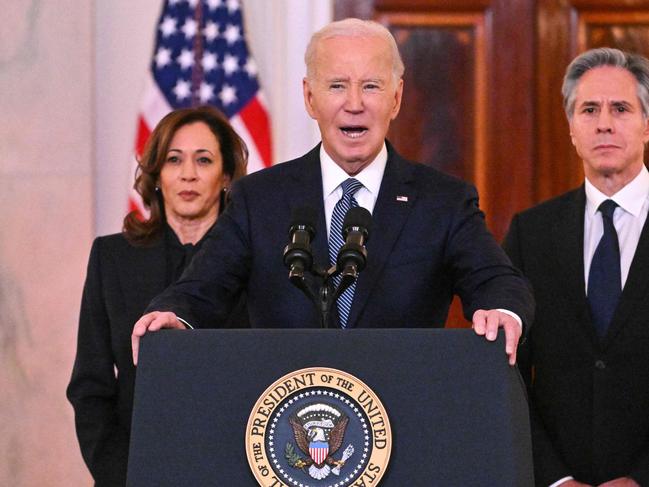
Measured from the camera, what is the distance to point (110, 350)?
376cm

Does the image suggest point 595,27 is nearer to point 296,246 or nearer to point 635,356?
point 635,356

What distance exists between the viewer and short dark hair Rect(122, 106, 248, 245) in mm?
3938

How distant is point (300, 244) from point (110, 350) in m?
1.55

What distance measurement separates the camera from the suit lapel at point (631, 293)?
11.1 feet

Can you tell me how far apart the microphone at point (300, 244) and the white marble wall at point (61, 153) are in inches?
109

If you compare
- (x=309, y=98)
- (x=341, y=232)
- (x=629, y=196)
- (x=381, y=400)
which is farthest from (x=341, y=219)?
(x=629, y=196)

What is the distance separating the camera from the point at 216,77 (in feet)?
18.1

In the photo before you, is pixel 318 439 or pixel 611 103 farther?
pixel 611 103

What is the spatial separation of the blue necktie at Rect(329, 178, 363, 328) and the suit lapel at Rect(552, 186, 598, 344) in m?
0.83

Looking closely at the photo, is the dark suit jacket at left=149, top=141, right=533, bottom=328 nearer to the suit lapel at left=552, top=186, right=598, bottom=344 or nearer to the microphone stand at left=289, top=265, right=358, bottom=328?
the microphone stand at left=289, top=265, right=358, bottom=328

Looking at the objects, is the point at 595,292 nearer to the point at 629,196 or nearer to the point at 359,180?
the point at 629,196

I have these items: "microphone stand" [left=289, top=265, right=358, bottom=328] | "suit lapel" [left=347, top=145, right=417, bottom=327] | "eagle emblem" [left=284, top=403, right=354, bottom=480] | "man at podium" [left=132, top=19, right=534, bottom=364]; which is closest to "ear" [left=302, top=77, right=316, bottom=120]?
"man at podium" [left=132, top=19, right=534, bottom=364]

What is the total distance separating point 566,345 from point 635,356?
0.20 m

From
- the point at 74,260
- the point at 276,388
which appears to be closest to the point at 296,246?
the point at 276,388
